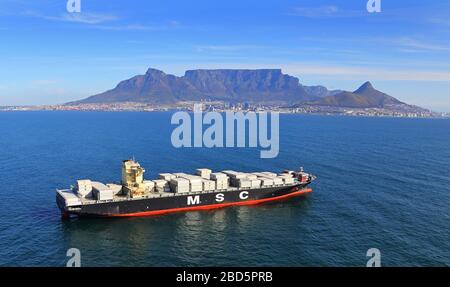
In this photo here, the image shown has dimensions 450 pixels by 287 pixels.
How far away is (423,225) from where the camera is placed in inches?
2931

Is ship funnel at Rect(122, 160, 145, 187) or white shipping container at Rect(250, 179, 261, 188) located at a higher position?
ship funnel at Rect(122, 160, 145, 187)

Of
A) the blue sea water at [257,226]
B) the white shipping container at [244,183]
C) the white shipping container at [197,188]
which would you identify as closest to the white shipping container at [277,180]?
the blue sea water at [257,226]

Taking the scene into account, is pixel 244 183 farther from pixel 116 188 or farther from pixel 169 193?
pixel 116 188

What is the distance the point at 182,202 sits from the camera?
8675cm

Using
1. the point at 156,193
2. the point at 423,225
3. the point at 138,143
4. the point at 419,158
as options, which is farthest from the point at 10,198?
the point at 419,158

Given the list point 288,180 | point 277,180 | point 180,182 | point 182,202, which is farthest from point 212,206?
point 288,180

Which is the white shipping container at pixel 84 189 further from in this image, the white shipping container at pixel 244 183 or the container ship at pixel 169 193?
the white shipping container at pixel 244 183

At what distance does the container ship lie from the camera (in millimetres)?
79812

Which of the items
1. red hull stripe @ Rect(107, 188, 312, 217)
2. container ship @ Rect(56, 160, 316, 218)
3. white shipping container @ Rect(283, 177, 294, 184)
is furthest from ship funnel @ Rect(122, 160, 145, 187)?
white shipping container @ Rect(283, 177, 294, 184)

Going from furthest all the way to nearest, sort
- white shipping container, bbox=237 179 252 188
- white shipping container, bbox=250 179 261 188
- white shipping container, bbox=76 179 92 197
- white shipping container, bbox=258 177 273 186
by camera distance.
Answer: white shipping container, bbox=258 177 273 186 → white shipping container, bbox=250 179 261 188 → white shipping container, bbox=237 179 252 188 → white shipping container, bbox=76 179 92 197

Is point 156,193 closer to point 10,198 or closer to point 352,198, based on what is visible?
point 10,198

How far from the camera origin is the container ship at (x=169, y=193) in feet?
262

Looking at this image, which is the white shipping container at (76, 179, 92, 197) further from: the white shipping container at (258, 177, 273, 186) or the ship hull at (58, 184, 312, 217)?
the white shipping container at (258, 177, 273, 186)
